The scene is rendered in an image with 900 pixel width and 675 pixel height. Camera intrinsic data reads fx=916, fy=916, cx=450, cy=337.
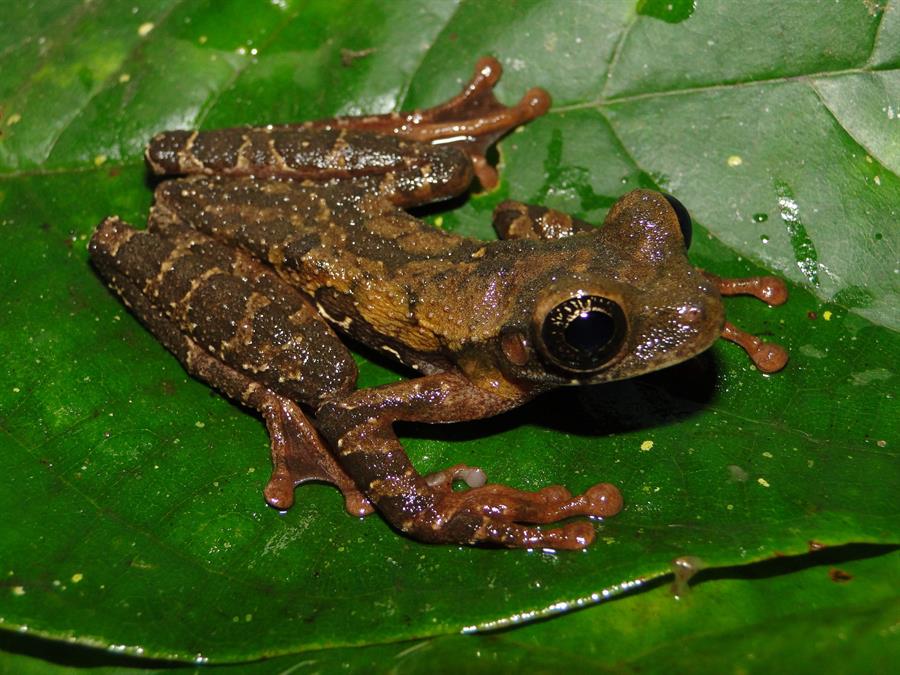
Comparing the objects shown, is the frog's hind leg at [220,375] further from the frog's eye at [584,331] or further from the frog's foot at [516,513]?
the frog's eye at [584,331]

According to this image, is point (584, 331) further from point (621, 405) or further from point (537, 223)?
point (537, 223)

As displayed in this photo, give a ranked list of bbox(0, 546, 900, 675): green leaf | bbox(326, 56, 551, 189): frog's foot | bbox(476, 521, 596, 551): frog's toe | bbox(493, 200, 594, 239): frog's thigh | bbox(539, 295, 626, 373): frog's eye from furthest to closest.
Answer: bbox(326, 56, 551, 189): frog's foot
bbox(493, 200, 594, 239): frog's thigh
bbox(476, 521, 596, 551): frog's toe
bbox(539, 295, 626, 373): frog's eye
bbox(0, 546, 900, 675): green leaf

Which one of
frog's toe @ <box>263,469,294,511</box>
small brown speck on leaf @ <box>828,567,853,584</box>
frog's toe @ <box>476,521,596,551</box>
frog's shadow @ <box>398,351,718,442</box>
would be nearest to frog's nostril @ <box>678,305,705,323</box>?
frog's shadow @ <box>398,351,718,442</box>

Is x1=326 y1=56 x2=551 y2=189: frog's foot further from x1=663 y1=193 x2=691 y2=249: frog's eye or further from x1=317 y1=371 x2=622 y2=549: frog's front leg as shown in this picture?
x1=317 y1=371 x2=622 y2=549: frog's front leg

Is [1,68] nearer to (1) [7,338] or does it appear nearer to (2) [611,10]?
(1) [7,338]

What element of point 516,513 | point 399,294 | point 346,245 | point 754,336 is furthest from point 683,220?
point 346,245

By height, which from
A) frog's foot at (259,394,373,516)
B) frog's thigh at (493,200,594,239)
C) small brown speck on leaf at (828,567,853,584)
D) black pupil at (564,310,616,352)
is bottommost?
small brown speck on leaf at (828,567,853,584)

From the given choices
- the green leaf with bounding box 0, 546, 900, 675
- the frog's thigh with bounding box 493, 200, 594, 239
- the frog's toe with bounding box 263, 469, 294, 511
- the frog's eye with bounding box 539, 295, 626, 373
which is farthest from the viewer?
the frog's thigh with bounding box 493, 200, 594, 239

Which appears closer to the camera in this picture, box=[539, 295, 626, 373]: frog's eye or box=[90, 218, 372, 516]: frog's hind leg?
box=[539, 295, 626, 373]: frog's eye
